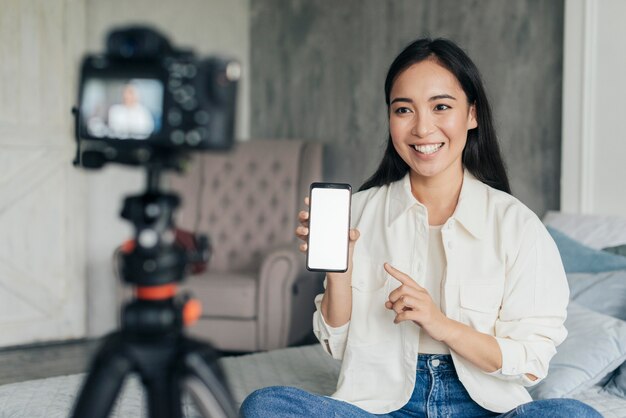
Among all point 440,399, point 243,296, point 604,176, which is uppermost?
point 604,176

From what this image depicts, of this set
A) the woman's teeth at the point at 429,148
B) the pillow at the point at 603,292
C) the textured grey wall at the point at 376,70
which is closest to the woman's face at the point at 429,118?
the woman's teeth at the point at 429,148

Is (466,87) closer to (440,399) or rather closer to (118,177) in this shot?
(440,399)

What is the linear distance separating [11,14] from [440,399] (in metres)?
3.19

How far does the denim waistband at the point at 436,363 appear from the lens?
142cm

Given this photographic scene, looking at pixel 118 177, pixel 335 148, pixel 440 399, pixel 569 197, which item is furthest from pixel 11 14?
pixel 440 399

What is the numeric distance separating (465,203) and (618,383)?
0.68 m

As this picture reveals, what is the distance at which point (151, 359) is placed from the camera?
0.74 m

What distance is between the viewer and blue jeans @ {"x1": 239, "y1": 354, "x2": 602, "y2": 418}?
1295 mm

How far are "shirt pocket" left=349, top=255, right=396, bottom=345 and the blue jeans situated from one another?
4.2 inches

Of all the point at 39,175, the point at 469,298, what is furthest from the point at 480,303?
the point at 39,175

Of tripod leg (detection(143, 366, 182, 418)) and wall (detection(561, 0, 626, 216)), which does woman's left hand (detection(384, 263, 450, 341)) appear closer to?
tripod leg (detection(143, 366, 182, 418))

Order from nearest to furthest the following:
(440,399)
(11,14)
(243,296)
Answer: (440,399) → (243,296) → (11,14)

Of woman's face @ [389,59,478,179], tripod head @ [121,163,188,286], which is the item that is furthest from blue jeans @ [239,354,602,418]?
tripod head @ [121,163,188,286]

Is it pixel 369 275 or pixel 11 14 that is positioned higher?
pixel 11 14
